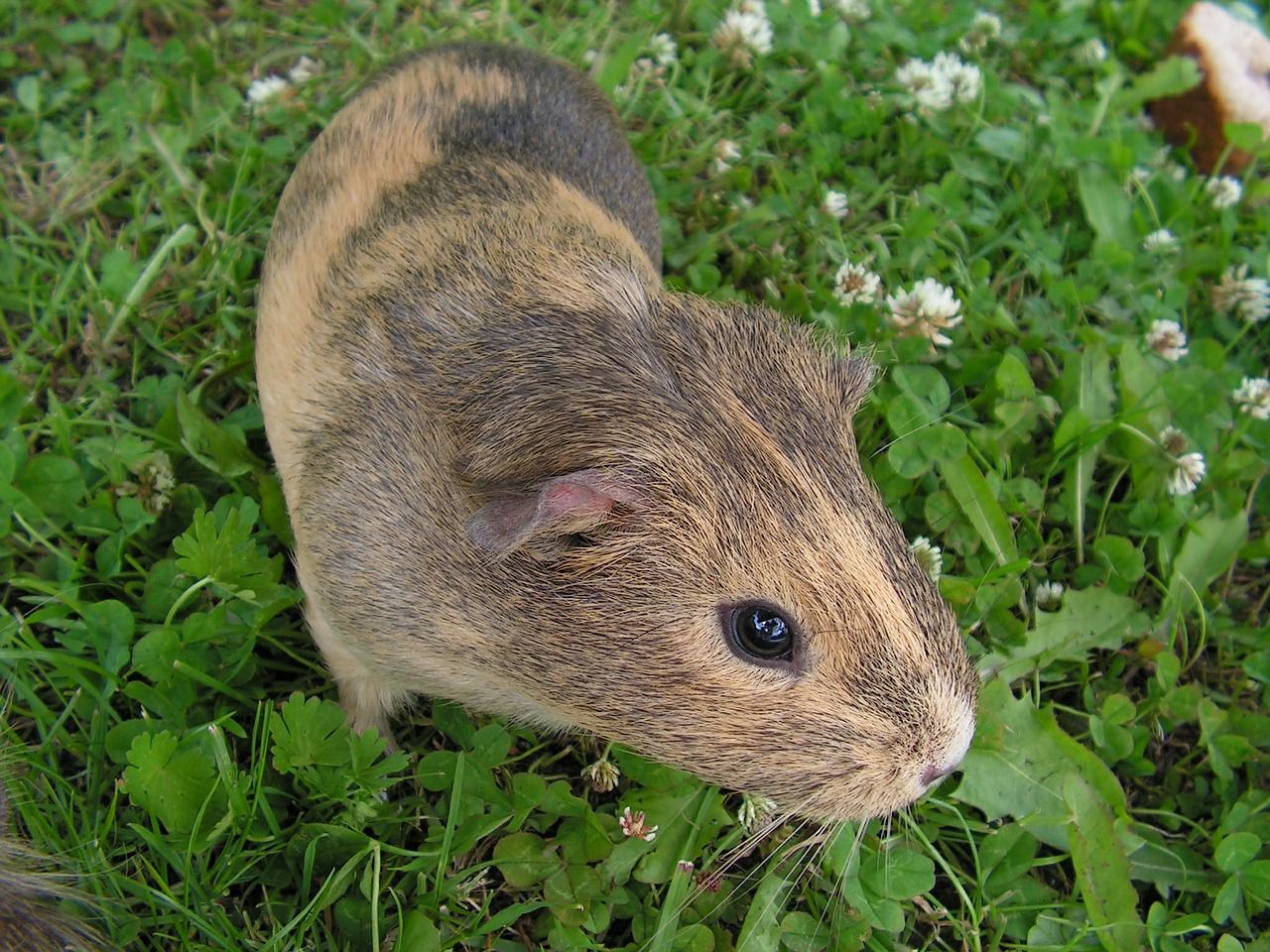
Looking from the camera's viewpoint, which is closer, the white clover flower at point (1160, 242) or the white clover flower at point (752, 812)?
the white clover flower at point (752, 812)

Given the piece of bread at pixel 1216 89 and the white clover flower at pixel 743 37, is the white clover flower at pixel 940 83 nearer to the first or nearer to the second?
the white clover flower at pixel 743 37

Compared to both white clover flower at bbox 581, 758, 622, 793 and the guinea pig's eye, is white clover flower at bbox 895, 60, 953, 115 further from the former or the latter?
white clover flower at bbox 581, 758, 622, 793

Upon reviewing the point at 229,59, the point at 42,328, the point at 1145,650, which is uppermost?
the point at 229,59

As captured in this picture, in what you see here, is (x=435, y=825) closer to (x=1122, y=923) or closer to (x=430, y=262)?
(x=430, y=262)

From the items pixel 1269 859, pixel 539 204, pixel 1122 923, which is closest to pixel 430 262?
pixel 539 204

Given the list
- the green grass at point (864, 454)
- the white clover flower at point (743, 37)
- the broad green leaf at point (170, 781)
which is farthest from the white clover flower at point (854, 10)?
the broad green leaf at point (170, 781)

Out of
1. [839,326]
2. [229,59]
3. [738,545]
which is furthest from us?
[229,59]

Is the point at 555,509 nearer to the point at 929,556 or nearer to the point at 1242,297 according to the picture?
the point at 929,556

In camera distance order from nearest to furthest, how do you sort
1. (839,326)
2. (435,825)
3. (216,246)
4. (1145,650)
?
1. (435,825)
2. (1145,650)
3. (839,326)
4. (216,246)
